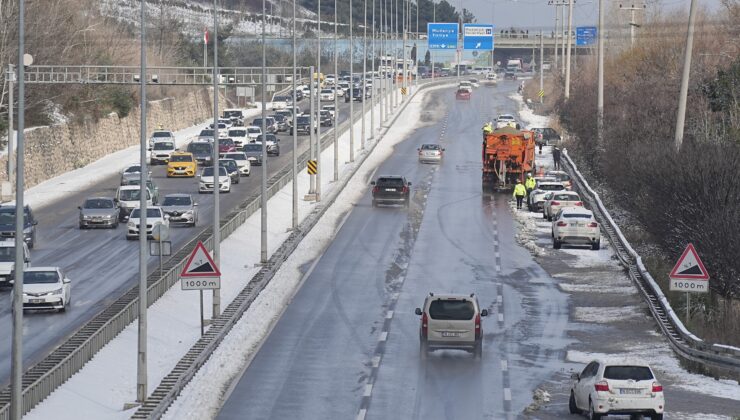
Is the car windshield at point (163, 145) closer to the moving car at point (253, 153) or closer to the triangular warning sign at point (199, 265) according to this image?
the moving car at point (253, 153)

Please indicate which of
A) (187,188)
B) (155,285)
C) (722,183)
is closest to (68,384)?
(155,285)

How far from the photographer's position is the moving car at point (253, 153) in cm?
8819

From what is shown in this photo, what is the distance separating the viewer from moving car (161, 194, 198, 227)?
197ft

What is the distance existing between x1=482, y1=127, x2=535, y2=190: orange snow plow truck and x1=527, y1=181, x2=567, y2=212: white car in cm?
469

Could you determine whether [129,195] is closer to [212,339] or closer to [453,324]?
[212,339]

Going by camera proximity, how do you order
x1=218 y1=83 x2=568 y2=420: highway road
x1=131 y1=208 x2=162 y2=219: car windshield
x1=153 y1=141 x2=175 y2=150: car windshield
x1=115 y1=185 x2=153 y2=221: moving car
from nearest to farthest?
x1=218 y1=83 x2=568 y2=420: highway road, x1=131 y1=208 x2=162 y2=219: car windshield, x1=115 y1=185 x2=153 y2=221: moving car, x1=153 y1=141 x2=175 y2=150: car windshield

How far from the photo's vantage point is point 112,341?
3644cm

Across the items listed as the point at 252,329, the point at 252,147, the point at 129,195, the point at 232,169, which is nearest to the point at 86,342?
the point at 252,329

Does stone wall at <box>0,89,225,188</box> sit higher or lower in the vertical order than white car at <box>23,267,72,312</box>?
higher

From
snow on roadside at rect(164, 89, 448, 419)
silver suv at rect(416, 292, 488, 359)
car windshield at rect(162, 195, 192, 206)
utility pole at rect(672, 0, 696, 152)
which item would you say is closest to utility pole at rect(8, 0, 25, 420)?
snow on roadside at rect(164, 89, 448, 419)

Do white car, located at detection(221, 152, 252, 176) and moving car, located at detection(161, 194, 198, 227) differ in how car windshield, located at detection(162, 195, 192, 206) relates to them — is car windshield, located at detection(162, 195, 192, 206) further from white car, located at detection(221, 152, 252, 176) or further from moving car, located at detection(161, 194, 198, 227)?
white car, located at detection(221, 152, 252, 176)

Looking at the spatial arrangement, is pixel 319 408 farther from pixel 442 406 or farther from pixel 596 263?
pixel 596 263

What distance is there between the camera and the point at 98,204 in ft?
198

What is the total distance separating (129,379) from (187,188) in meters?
43.1
